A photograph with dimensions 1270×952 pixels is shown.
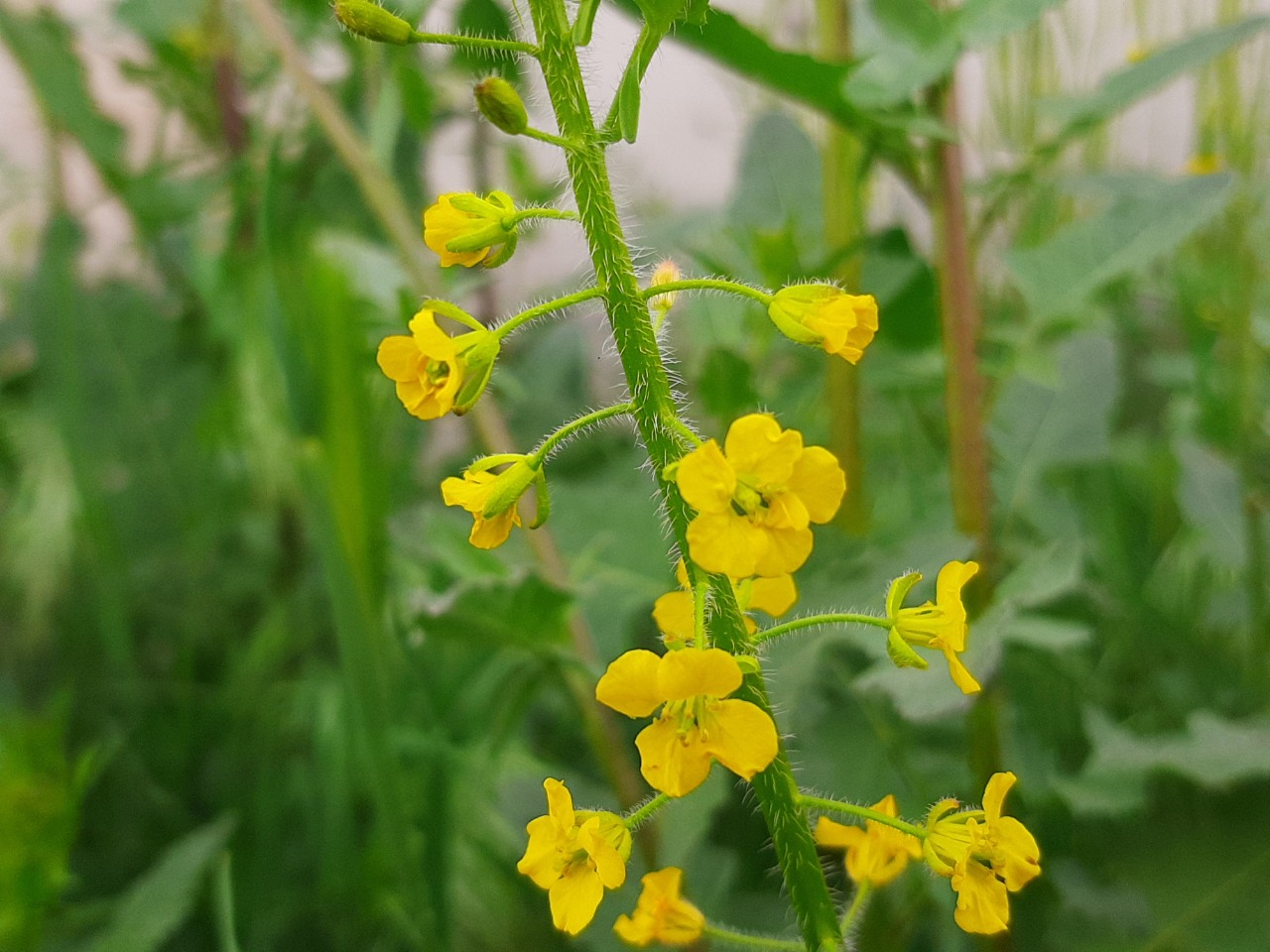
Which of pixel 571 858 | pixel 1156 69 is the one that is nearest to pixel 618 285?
pixel 571 858

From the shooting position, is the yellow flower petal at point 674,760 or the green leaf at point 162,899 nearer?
the yellow flower petal at point 674,760

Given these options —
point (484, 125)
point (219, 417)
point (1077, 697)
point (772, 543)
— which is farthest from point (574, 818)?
point (484, 125)

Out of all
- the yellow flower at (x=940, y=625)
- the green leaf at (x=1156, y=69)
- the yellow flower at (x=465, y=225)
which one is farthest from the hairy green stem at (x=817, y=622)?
the green leaf at (x=1156, y=69)

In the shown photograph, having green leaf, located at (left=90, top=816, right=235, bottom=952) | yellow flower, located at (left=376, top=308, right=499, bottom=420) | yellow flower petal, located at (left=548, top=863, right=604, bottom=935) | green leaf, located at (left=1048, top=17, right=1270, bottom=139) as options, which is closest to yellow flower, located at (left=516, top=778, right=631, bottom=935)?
yellow flower petal, located at (left=548, top=863, right=604, bottom=935)

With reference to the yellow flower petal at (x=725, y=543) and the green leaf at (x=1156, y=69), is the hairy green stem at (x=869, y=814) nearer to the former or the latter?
the yellow flower petal at (x=725, y=543)

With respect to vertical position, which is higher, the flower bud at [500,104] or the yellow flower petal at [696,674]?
the flower bud at [500,104]

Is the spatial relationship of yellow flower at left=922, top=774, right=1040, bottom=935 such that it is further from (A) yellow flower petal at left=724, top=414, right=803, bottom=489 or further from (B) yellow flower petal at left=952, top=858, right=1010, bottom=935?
(A) yellow flower petal at left=724, top=414, right=803, bottom=489
